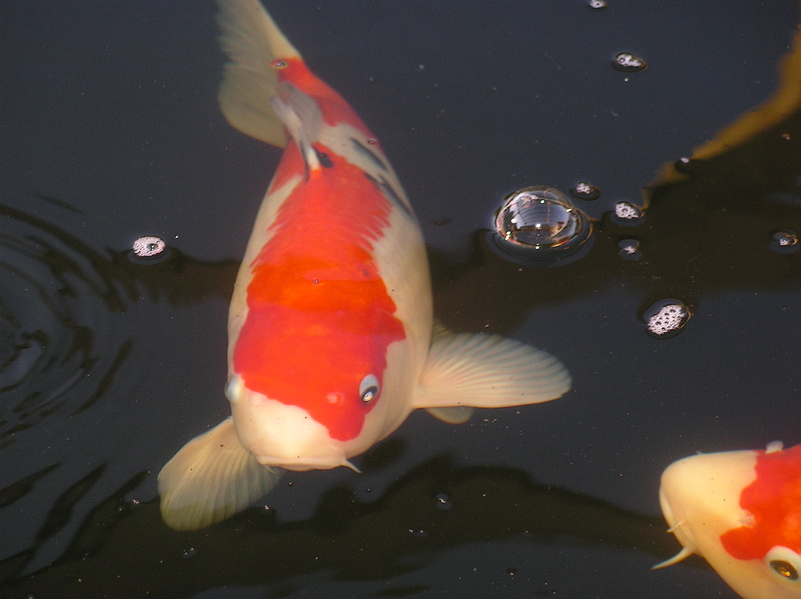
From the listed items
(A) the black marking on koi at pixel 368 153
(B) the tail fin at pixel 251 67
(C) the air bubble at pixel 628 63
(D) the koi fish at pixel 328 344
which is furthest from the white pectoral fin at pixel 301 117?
(C) the air bubble at pixel 628 63

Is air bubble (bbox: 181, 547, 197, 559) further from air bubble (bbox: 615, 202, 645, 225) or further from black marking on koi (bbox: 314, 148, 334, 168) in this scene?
air bubble (bbox: 615, 202, 645, 225)

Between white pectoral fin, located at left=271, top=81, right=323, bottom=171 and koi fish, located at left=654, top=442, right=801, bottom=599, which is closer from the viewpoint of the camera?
koi fish, located at left=654, top=442, right=801, bottom=599

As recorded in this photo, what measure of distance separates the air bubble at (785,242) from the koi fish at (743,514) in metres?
0.82

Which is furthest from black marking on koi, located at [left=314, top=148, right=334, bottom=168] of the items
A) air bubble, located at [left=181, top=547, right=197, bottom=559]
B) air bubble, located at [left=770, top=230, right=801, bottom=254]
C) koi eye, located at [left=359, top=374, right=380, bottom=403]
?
air bubble, located at [left=770, top=230, right=801, bottom=254]

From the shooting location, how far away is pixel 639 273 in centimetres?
263

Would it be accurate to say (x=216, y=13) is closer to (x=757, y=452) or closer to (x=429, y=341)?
(x=429, y=341)

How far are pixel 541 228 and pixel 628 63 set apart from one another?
1096mm

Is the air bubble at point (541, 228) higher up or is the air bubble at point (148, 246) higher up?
the air bubble at point (148, 246)

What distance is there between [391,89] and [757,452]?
2.03 metres

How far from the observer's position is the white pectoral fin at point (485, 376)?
2312 millimetres

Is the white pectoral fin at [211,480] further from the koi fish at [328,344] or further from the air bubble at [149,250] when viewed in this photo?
the air bubble at [149,250]

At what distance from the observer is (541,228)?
268 cm

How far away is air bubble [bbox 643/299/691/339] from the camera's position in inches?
97.4

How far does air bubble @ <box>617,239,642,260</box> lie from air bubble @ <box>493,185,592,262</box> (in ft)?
0.40
